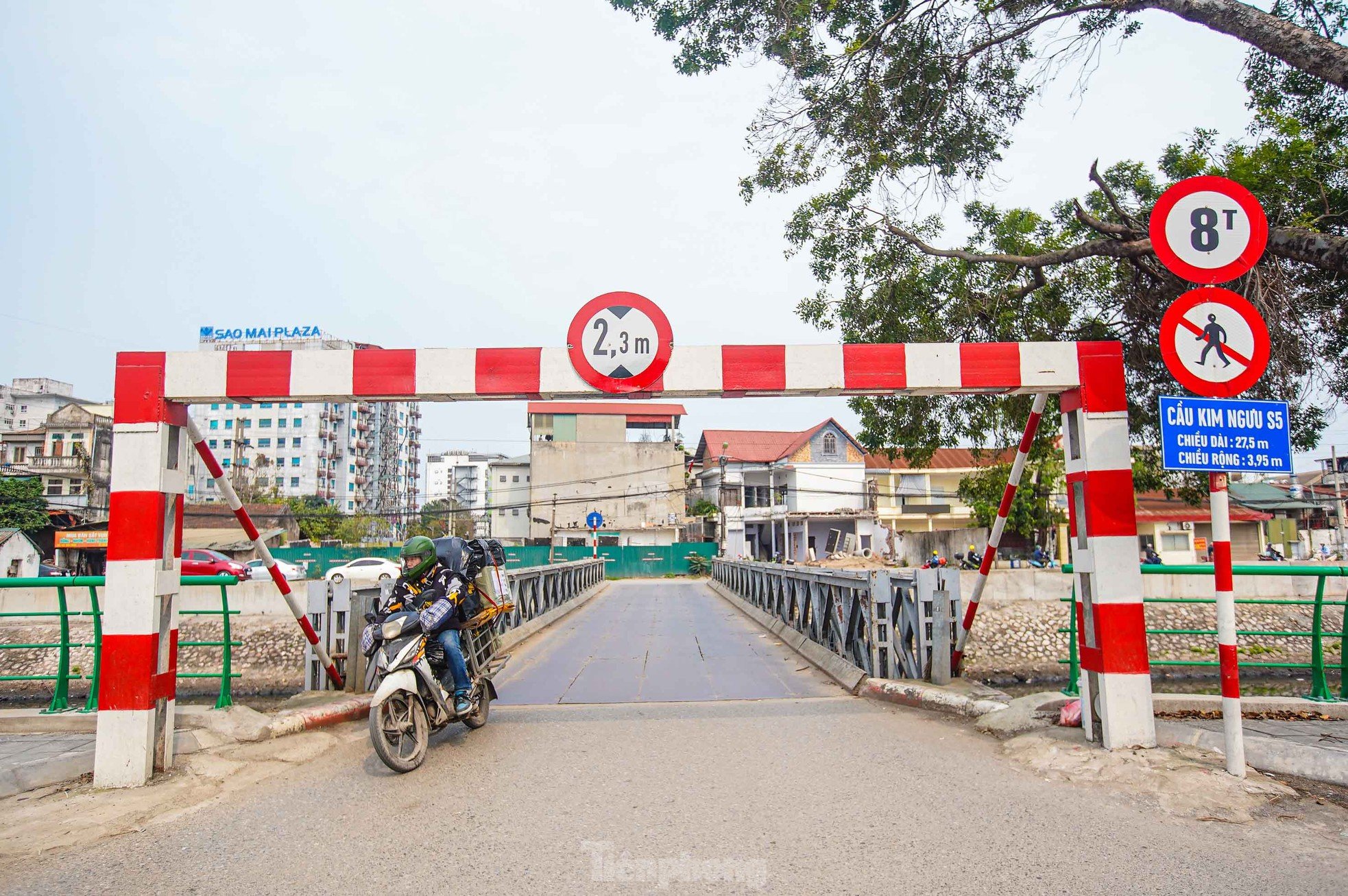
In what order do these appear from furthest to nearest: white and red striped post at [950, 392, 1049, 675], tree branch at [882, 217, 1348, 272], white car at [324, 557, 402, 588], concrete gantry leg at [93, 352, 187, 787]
A: 1. white car at [324, 557, 402, 588]
2. tree branch at [882, 217, 1348, 272]
3. white and red striped post at [950, 392, 1049, 675]
4. concrete gantry leg at [93, 352, 187, 787]

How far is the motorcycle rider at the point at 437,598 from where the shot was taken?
5.22m

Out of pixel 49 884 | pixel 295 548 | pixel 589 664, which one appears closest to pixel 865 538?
pixel 295 548

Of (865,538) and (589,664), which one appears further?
(865,538)

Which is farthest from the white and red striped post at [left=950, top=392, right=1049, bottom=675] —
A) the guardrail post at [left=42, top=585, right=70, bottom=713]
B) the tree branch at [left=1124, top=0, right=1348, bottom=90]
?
A: the guardrail post at [left=42, top=585, right=70, bottom=713]

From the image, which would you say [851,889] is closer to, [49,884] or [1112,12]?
[49,884]

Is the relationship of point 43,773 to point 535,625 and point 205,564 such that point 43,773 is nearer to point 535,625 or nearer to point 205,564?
point 535,625

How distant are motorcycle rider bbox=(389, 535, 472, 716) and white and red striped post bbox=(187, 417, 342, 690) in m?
0.90

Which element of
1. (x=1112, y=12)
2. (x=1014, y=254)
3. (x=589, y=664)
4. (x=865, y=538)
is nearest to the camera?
(x=1112, y=12)

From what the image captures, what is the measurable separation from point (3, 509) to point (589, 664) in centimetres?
3759

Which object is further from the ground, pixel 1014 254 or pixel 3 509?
pixel 1014 254

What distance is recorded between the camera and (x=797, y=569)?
10844 mm

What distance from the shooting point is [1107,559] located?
191 inches

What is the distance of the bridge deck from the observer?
7.31 meters

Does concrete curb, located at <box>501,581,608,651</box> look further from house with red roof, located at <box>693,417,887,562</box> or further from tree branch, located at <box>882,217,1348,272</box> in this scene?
house with red roof, located at <box>693,417,887,562</box>
